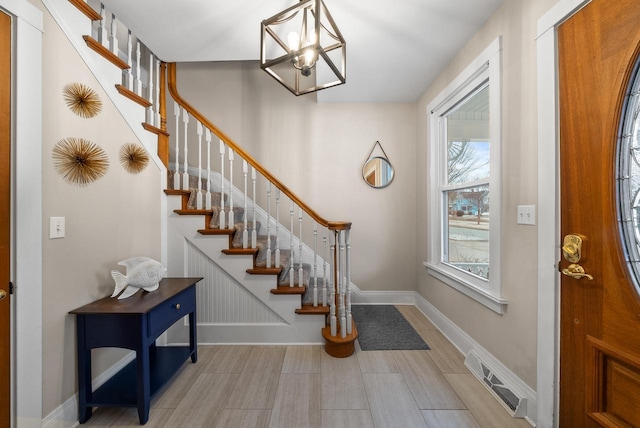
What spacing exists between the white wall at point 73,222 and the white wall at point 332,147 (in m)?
1.46

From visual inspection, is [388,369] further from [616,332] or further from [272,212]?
[272,212]

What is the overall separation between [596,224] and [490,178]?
2.35ft

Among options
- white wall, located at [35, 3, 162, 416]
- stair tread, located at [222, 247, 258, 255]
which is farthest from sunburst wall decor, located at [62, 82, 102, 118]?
stair tread, located at [222, 247, 258, 255]

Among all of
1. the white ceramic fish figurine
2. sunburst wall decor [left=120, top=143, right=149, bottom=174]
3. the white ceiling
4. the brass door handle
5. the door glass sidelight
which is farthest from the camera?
sunburst wall decor [left=120, top=143, right=149, bottom=174]

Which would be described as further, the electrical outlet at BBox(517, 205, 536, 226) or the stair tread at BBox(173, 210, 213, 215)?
the stair tread at BBox(173, 210, 213, 215)

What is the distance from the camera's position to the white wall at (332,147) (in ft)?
10.1

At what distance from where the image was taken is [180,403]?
1.55 metres

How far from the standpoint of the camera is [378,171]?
3.12 m

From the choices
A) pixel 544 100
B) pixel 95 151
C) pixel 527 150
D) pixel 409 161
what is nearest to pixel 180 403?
pixel 95 151

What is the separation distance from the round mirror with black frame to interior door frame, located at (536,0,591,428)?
72.0 inches

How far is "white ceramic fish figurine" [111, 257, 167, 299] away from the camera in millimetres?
1571

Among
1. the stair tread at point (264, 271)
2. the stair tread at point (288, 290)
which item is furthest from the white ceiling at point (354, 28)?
the stair tread at point (288, 290)

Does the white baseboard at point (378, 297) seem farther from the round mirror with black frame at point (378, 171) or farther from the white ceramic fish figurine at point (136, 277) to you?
the white ceramic fish figurine at point (136, 277)

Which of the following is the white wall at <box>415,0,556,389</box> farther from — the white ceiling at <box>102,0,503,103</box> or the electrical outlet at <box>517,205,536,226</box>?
the white ceiling at <box>102,0,503,103</box>
